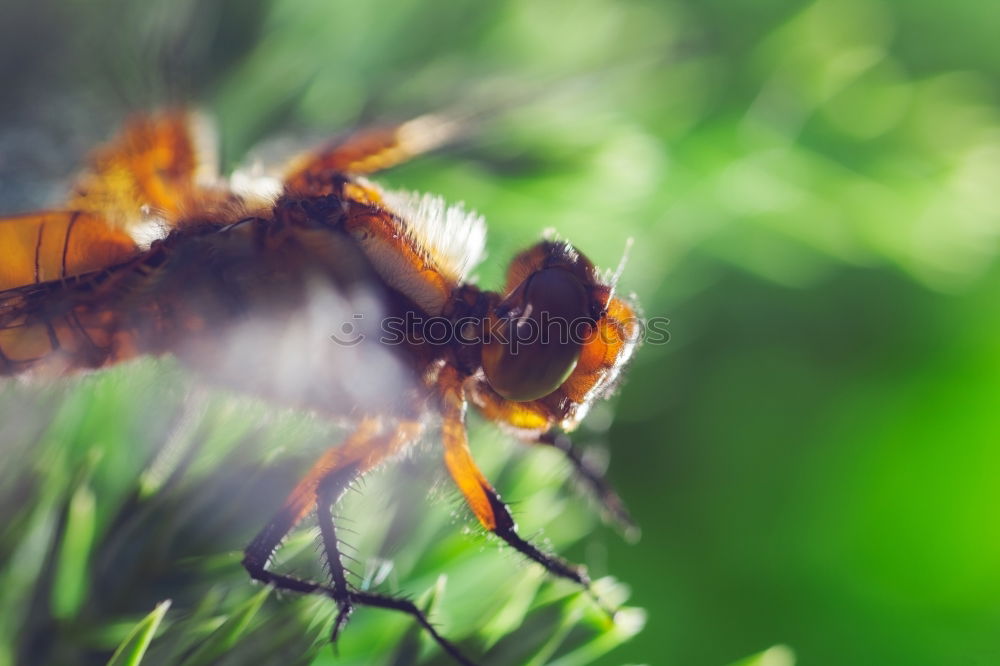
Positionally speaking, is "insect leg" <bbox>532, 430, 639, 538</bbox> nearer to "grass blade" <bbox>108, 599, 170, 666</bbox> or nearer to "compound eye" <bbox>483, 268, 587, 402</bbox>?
"compound eye" <bbox>483, 268, 587, 402</bbox>

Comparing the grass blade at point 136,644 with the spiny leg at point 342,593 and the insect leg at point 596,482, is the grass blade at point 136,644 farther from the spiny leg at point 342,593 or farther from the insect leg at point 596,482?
the insect leg at point 596,482

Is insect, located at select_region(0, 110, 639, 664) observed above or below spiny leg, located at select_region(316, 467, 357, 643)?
above

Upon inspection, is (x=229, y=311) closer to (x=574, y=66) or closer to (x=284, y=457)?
(x=284, y=457)

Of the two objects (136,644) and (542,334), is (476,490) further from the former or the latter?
(136,644)

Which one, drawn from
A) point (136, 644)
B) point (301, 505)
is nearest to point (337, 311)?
point (301, 505)

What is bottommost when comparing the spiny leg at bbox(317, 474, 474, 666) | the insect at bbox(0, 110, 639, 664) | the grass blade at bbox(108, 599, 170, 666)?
the grass blade at bbox(108, 599, 170, 666)

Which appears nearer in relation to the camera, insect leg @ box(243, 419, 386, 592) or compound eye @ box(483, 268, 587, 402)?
insect leg @ box(243, 419, 386, 592)

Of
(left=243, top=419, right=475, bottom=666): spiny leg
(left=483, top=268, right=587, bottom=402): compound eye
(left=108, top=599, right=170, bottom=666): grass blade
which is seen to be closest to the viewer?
(left=108, top=599, right=170, bottom=666): grass blade

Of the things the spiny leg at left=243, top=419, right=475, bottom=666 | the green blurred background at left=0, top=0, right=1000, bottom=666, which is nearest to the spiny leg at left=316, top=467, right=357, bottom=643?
the spiny leg at left=243, top=419, right=475, bottom=666
